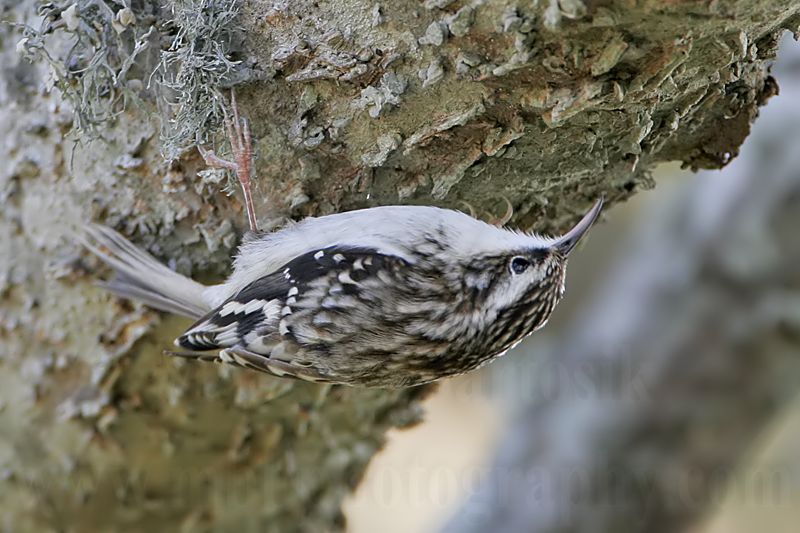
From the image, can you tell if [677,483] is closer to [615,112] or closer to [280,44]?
[615,112]

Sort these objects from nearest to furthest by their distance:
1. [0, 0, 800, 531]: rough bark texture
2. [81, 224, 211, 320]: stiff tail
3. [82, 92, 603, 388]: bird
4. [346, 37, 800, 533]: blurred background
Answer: [0, 0, 800, 531]: rough bark texture
[82, 92, 603, 388]: bird
[81, 224, 211, 320]: stiff tail
[346, 37, 800, 533]: blurred background

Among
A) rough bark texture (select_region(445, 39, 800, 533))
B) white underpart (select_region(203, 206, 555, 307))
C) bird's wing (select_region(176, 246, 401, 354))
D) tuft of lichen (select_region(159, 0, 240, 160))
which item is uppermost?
rough bark texture (select_region(445, 39, 800, 533))

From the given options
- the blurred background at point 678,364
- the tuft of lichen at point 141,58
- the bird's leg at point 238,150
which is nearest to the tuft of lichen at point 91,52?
the tuft of lichen at point 141,58

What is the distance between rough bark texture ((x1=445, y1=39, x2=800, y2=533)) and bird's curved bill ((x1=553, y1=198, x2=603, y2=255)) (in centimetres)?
161

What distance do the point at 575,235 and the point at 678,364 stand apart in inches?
69.1

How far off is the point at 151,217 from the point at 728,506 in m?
4.97

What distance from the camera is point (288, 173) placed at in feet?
5.54

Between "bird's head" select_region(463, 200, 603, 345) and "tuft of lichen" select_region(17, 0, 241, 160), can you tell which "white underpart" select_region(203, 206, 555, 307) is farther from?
"tuft of lichen" select_region(17, 0, 241, 160)

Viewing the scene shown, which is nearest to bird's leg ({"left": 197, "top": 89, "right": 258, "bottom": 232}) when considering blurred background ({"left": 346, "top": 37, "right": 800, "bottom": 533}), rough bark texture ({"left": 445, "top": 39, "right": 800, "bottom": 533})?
blurred background ({"left": 346, "top": 37, "right": 800, "bottom": 533})

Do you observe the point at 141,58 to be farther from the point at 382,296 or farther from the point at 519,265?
the point at 519,265

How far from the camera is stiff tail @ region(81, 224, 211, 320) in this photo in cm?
180

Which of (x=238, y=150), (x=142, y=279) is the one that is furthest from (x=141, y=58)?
(x=142, y=279)

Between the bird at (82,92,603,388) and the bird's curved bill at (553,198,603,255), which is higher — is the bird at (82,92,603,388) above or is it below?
below

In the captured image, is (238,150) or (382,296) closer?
(238,150)
